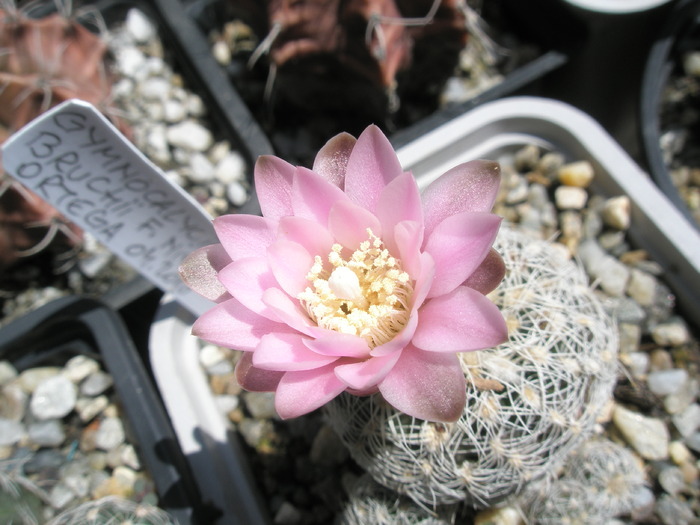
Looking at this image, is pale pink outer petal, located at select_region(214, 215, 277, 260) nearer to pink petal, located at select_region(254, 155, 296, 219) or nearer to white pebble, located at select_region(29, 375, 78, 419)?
pink petal, located at select_region(254, 155, 296, 219)

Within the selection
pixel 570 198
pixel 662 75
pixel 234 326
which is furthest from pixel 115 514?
pixel 662 75

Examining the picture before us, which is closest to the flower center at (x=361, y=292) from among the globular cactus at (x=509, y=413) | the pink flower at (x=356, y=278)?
the pink flower at (x=356, y=278)

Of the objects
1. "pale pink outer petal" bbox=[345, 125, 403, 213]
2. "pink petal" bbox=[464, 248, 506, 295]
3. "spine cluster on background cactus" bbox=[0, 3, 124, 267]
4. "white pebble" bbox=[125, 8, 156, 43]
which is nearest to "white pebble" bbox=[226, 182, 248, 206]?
"spine cluster on background cactus" bbox=[0, 3, 124, 267]

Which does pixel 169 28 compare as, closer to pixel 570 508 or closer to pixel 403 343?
pixel 403 343

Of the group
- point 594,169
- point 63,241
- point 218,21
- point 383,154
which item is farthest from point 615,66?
point 63,241

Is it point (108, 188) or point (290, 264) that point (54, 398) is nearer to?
point (108, 188)
